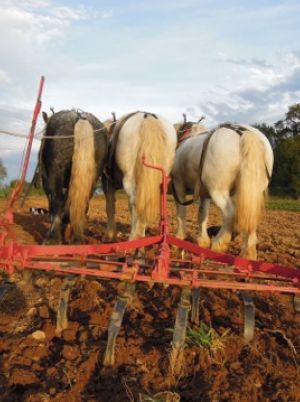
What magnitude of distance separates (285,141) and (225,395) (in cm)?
3004

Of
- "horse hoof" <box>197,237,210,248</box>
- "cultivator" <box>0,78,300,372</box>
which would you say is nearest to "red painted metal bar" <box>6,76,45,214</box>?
"cultivator" <box>0,78,300,372</box>

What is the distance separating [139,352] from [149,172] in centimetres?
278

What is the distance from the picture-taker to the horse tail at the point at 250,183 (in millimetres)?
5203

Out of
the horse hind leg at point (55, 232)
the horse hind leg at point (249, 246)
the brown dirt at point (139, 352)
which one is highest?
the horse hind leg at point (249, 246)

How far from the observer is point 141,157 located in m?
5.70

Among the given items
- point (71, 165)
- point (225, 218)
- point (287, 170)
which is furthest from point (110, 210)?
point (287, 170)

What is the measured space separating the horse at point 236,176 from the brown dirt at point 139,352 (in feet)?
3.54

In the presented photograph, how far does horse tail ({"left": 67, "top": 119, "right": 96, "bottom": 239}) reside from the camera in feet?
18.7

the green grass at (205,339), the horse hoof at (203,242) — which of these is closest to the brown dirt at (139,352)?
the green grass at (205,339)

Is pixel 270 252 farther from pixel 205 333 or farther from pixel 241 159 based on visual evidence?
pixel 205 333

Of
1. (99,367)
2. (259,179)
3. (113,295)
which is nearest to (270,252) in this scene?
(259,179)

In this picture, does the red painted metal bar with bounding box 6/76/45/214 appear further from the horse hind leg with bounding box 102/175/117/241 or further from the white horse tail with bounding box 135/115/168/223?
the horse hind leg with bounding box 102/175/117/241

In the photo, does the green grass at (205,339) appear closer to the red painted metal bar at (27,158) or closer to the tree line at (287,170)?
the red painted metal bar at (27,158)

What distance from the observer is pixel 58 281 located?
4770 mm
